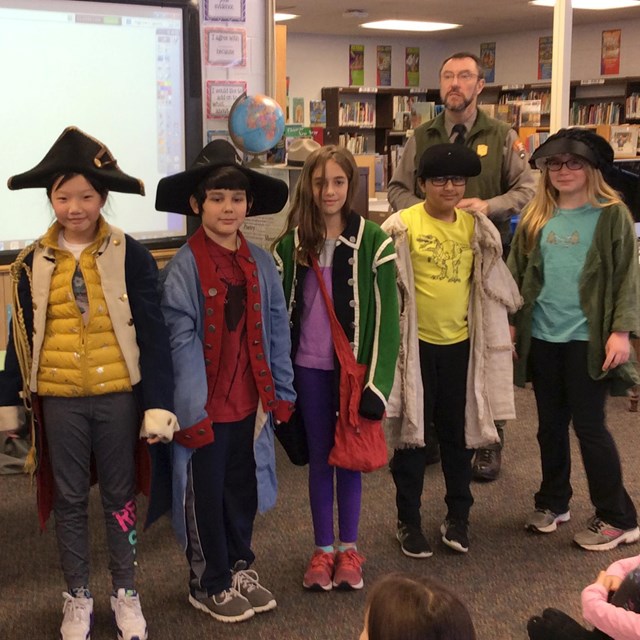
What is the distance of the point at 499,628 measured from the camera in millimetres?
2326

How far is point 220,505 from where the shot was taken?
89.9 inches

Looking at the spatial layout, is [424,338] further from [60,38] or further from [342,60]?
[342,60]

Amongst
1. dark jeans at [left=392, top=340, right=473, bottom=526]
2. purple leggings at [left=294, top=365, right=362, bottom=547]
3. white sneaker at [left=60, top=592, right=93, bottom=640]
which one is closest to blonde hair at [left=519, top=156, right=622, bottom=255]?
dark jeans at [left=392, top=340, right=473, bottom=526]

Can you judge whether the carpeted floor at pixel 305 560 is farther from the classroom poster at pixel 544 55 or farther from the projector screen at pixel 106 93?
the classroom poster at pixel 544 55

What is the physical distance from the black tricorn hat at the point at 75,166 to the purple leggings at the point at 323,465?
715 millimetres

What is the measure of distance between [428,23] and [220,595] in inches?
364

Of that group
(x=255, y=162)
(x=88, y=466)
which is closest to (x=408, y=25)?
(x=255, y=162)

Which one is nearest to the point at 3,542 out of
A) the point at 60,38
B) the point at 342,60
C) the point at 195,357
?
the point at 195,357

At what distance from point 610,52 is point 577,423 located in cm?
903

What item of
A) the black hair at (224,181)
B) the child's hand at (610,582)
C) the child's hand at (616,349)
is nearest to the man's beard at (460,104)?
the child's hand at (616,349)

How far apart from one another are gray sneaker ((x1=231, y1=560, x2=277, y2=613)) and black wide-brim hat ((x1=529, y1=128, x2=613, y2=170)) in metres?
1.50

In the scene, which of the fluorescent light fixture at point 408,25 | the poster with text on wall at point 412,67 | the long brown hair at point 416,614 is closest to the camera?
the long brown hair at point 416,614

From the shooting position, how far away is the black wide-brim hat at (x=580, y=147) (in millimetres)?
2598

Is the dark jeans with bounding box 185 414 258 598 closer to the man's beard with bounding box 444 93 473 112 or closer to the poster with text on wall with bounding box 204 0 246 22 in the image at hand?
the man's beard with bounding box 444 93 473 112
